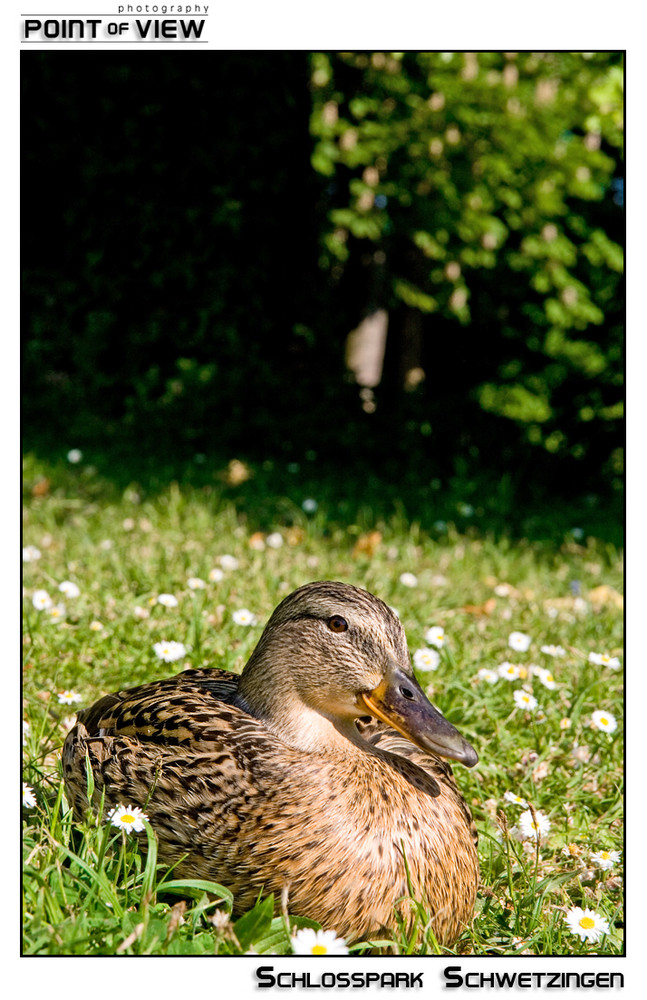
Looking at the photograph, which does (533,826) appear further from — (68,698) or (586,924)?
(68,698)

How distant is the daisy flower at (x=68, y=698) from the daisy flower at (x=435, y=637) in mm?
1212

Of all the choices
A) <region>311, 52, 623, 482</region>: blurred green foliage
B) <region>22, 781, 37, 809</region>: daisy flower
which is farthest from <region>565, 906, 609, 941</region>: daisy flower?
<region>311, 52, 623, 482</region>: blurred green foliage

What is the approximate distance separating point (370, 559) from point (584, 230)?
4304 millimetres

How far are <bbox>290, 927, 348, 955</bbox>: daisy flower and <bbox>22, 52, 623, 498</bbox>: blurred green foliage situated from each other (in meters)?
5.23

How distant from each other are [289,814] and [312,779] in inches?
3.5

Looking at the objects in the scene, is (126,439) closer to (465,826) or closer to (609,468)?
(609,468)

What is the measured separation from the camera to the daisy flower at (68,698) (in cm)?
269

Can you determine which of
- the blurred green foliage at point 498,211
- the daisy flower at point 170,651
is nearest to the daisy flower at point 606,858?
the daisy flower at point 170,651

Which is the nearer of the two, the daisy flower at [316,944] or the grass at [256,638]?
the daisy flower at [316,944]

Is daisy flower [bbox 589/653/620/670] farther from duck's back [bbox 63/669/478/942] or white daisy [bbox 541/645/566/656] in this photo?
duck's back [bbox 63/669/478/942]

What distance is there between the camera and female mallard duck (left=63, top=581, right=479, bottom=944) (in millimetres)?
1897

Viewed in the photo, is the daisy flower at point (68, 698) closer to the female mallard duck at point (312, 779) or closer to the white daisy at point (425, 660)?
the female mallard duck at point (312, 779)

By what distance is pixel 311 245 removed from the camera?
773cm

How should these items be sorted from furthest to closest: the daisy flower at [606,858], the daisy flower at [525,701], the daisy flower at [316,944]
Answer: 1. the daisy flower at [525,701]
2. the daisy flower at [606,858]
3. the daisy flower at [316,944]
